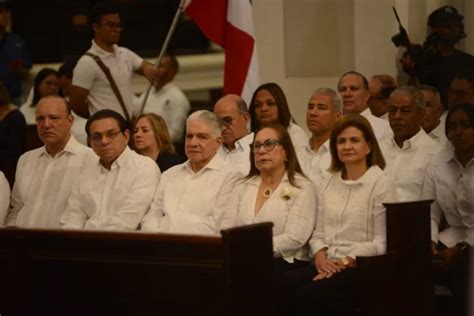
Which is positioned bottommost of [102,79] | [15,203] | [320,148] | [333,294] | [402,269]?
[333,294]

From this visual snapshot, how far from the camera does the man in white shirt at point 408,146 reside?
941 centimetres

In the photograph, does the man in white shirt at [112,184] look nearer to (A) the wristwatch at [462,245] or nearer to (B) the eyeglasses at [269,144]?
(B) the eyeglasses at [269,144]

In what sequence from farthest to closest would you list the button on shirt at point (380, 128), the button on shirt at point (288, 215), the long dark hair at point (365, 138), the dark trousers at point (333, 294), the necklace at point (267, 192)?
the button on shirt at point (380, 128), the necklace at point (267, 192), the button on shirt at point (288, 215), the long dark hair at point (365, 138), the dark trousers at point (333, 294)

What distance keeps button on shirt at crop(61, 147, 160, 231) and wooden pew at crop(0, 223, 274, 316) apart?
0.81 m

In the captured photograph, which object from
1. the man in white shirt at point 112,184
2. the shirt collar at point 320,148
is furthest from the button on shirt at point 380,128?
the man in white shirt at point 112,184

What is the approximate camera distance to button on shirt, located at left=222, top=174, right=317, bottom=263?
868 centimetres

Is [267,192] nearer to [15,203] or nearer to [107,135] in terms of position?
[107,135]

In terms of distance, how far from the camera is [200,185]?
9.17 m

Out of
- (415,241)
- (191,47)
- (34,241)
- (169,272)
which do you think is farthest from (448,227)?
(191,47)

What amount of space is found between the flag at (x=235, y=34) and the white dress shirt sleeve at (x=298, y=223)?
2.58 metres

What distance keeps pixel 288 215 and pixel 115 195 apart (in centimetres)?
131

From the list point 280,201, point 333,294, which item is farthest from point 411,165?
point 333,294

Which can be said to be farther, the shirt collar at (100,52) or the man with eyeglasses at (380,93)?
the shirt collar at (100,52)

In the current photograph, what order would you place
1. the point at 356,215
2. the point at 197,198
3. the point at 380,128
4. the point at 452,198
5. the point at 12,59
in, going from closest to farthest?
the point at 356,215, the point at 452,198, the point at 197,198, the point at 380,128, the point at 12,59
